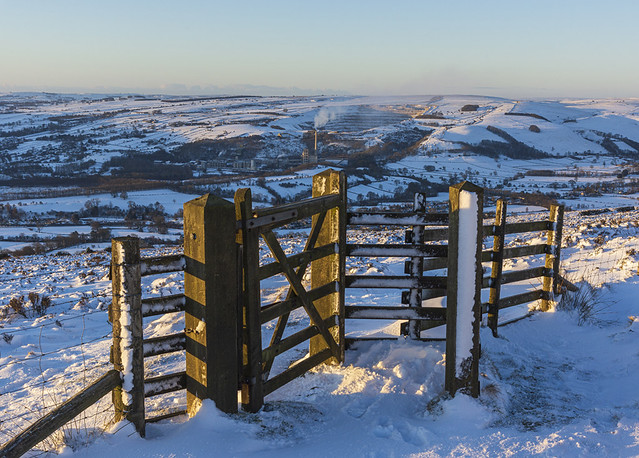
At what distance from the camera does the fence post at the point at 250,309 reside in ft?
13.6

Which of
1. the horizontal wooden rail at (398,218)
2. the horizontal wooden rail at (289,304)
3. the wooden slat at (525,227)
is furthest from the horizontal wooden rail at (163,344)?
the wooden slat at (525,227)

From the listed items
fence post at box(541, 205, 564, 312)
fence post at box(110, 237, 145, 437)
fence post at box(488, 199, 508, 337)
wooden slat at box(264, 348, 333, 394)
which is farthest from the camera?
fence post at box(541, 205, 564, 312)

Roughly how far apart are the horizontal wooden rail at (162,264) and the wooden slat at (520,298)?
468 cm

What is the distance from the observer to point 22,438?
3.09 meters

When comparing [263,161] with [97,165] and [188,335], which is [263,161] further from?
[188,335]

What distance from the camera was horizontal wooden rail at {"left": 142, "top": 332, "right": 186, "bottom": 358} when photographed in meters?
3.98

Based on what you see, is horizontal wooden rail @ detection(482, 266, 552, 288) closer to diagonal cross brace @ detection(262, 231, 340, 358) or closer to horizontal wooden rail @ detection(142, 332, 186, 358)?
diagonal cross brace @ detection(262, 231, 340, 358)

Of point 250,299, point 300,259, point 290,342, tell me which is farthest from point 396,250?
point 250,299

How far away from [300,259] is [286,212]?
1.87ft

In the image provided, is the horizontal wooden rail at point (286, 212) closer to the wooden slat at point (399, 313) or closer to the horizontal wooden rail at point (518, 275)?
the wooden slat at point (399, 313)

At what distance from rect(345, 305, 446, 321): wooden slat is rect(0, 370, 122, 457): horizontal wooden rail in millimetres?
2790

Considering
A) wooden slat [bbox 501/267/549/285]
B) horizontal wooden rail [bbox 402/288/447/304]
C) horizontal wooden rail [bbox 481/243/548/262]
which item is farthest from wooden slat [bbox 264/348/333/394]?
wooden slat [bbox 501/267/549/285]

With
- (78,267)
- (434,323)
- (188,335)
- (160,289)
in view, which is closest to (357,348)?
(434,323)

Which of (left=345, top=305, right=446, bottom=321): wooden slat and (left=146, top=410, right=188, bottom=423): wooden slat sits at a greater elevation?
(left=345, top=305, right=446, bottom=321): wooden slat
